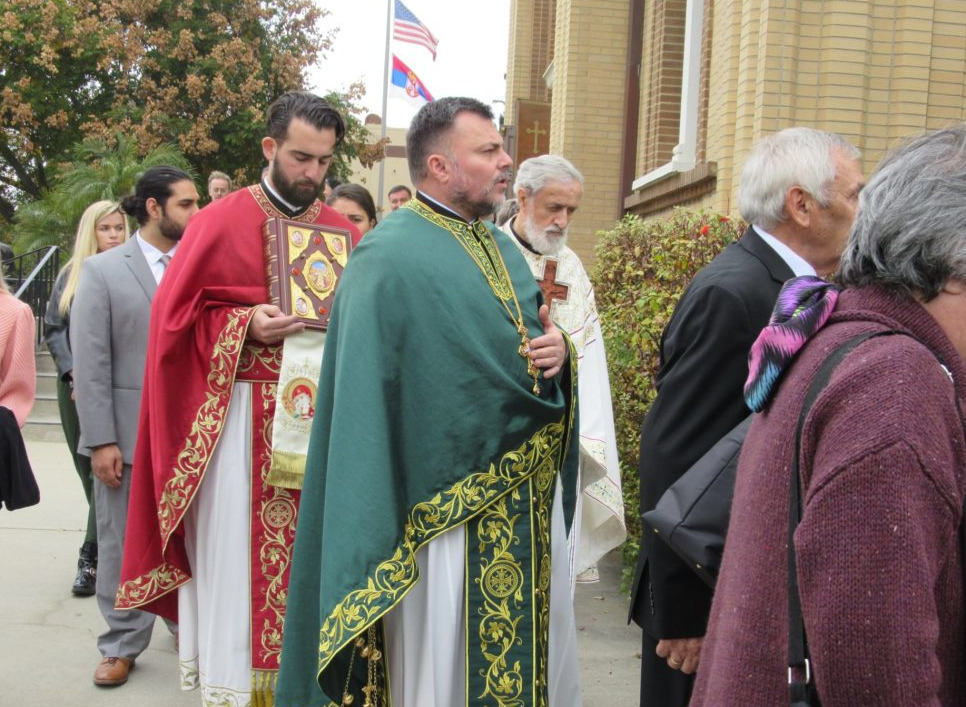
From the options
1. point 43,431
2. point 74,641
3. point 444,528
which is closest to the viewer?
point 444,528

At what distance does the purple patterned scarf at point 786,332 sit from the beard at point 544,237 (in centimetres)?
351

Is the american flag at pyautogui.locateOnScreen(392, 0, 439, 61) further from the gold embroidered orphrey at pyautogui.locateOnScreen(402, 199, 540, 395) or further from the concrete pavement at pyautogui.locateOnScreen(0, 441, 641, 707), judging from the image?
the gold embroidered orphrey at pyautogui.locateOnScreen(402, 199, 540, 395)

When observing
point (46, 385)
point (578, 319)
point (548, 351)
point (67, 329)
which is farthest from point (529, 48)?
point (548, 351)

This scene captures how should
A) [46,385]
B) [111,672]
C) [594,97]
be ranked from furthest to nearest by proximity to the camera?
[46,385] < [594,97] < [111,672]

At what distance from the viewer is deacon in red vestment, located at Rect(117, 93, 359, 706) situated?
4332 mm

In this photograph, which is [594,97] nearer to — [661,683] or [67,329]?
[67,329]

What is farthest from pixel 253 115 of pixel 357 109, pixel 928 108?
pixel 928 108

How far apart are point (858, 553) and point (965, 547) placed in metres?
0.16

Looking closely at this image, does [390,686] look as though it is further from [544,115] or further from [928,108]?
[544,115]

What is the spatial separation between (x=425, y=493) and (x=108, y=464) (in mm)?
2635

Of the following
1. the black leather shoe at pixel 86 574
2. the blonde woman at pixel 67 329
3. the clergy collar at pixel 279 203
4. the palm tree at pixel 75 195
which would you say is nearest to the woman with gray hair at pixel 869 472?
the clergy collar at pixel 279 203

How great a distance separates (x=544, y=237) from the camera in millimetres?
5328

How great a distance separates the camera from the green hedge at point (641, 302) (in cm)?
612

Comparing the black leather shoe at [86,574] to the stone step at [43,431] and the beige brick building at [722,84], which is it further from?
the stone step at [43,431]
